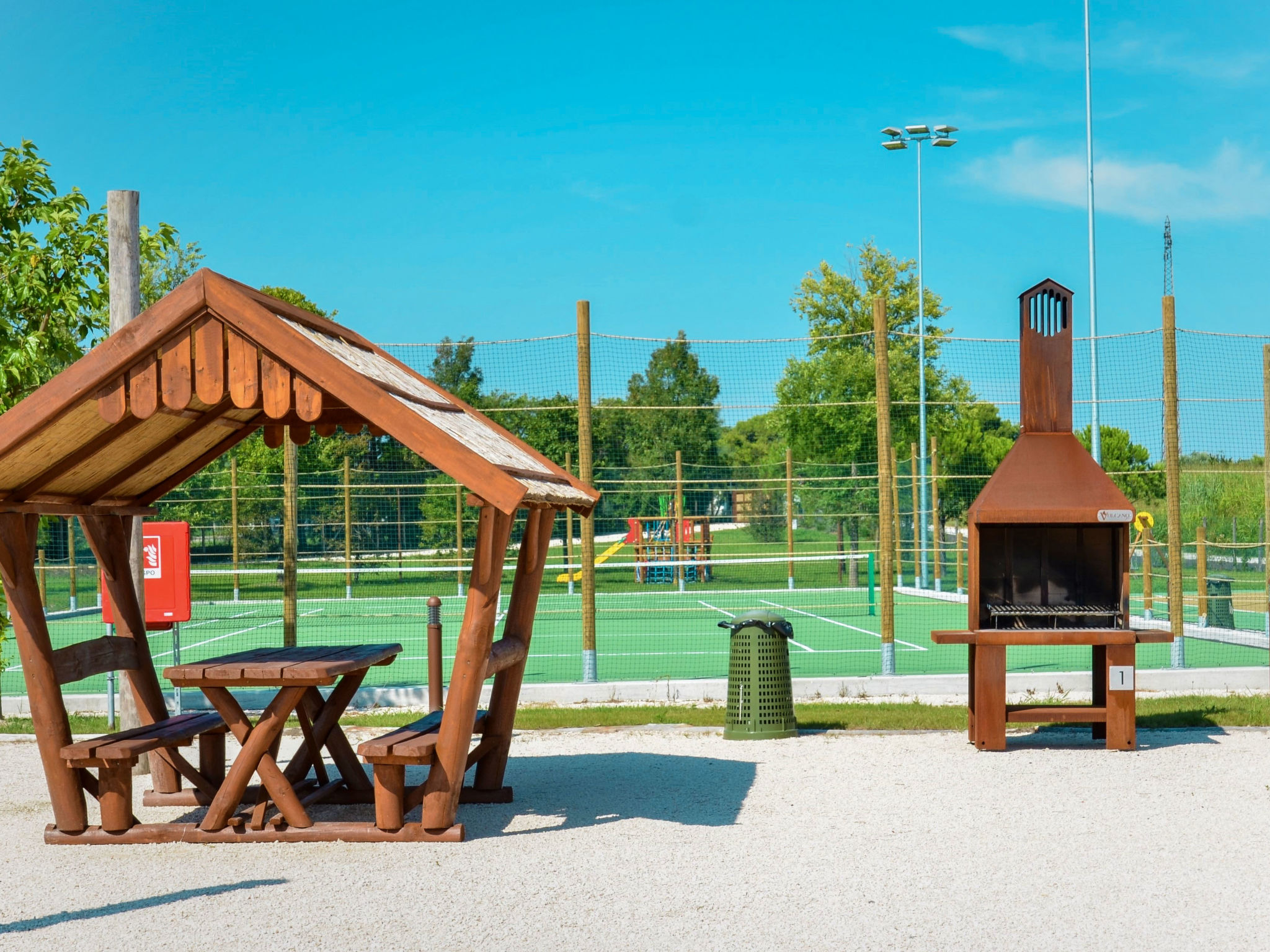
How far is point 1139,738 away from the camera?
32.7 ft

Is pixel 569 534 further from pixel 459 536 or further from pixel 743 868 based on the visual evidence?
pixel 743 868

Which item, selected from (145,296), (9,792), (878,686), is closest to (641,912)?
(9,792)

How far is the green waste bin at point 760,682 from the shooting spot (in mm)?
10141

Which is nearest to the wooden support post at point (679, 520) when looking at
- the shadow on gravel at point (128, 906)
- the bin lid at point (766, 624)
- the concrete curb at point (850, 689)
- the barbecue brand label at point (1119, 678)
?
the concrete curb at point (850, 689)

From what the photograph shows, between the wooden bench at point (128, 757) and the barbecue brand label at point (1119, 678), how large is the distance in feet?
20.0

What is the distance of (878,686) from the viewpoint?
1238 cm

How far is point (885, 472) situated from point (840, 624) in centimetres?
939

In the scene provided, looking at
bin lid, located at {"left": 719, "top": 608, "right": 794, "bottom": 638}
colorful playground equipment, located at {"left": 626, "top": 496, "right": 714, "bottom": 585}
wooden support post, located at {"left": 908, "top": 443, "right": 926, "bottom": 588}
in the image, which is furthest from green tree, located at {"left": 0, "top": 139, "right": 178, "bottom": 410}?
colorful playground equipment, located at {"left": 626, "top": 496, "right": 714, "bottom": 585}

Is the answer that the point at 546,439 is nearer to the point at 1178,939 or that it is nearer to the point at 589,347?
the point at 589,347

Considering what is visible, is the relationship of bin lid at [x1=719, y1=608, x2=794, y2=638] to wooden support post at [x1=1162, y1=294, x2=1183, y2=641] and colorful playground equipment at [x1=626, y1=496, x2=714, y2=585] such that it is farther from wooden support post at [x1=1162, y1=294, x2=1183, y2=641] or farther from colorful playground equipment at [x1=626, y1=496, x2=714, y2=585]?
colorful playground equipment at [x1=626, y1=496, x2=714, y2=585]

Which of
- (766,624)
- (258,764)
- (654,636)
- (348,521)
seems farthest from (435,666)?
(348,521)

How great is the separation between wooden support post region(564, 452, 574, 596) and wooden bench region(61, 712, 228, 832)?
7.91m

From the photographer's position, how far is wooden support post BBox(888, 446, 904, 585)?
12.7 metres

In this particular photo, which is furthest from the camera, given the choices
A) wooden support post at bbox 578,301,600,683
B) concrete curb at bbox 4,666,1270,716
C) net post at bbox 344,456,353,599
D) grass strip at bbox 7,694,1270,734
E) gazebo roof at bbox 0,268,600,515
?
net post at bbox 344,456,353,599
